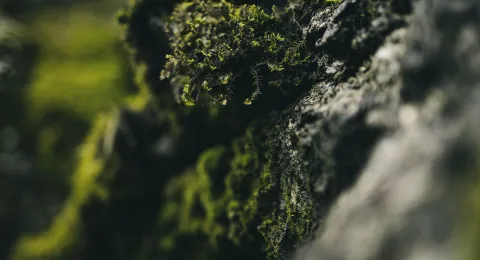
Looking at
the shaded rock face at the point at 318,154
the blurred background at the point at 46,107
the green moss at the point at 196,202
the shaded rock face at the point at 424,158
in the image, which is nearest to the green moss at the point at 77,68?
the blurred background at the point at 46,107

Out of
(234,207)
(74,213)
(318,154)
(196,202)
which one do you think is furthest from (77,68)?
(318,154)

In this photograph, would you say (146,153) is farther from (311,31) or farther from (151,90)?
(311,31)

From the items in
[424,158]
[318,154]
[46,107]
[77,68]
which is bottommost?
[424,158]

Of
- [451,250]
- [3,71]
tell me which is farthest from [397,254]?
Result: [3,71]

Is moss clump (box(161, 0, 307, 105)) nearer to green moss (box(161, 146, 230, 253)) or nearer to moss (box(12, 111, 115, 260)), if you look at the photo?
green moss (box(161, 146, 230, 253))

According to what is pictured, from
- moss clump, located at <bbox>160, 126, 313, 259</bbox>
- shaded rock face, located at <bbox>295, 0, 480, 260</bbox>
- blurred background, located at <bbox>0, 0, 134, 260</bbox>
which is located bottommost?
shaded rock face, located at <bbox>295, 0, 480, 260</bbox>

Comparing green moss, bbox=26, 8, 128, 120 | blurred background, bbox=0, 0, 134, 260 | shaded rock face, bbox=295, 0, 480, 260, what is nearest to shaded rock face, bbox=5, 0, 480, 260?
shaded rock face, bbox=295, 0, 480, 260

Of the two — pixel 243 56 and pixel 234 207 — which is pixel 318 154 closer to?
pixel 243 56
